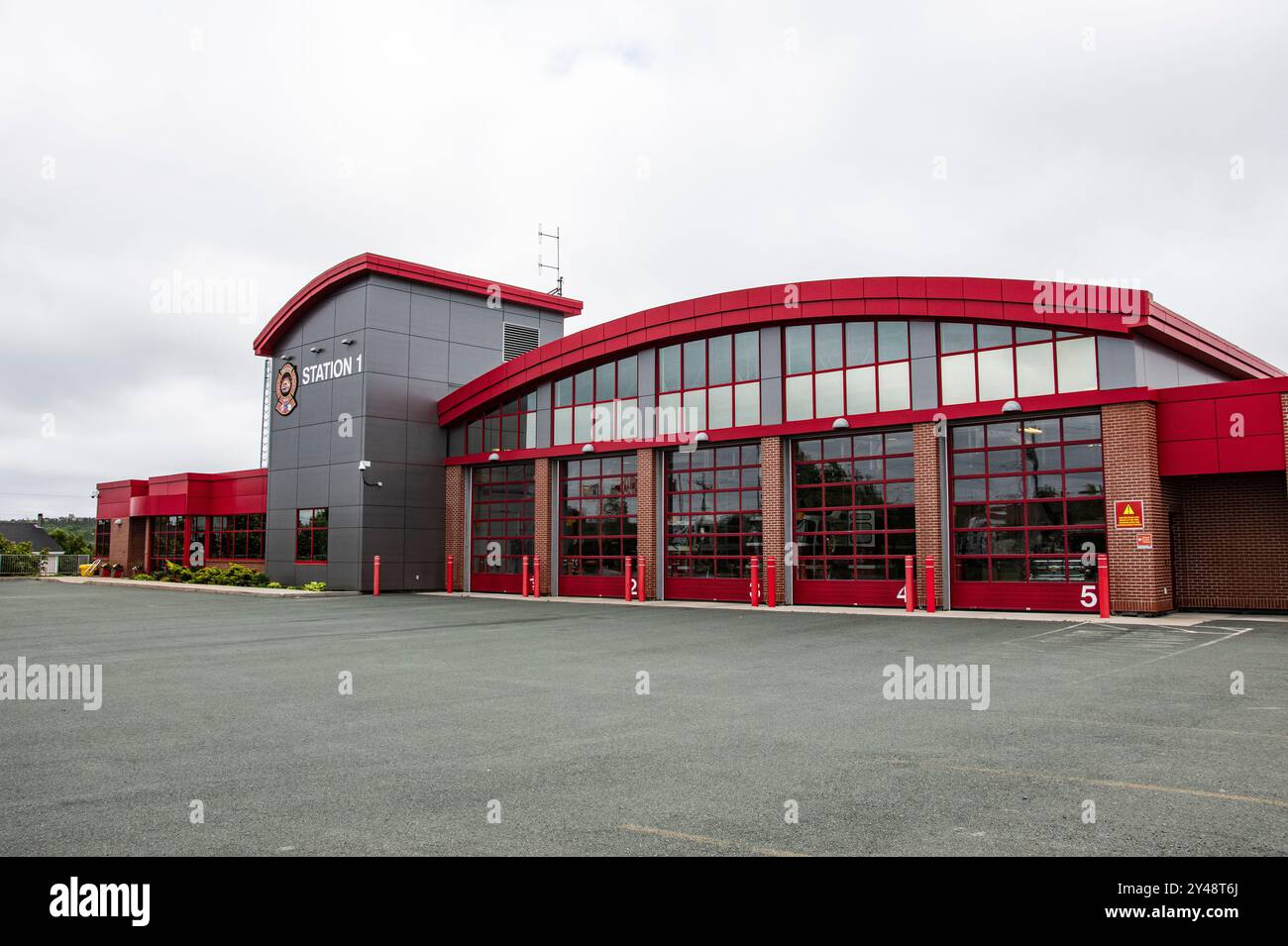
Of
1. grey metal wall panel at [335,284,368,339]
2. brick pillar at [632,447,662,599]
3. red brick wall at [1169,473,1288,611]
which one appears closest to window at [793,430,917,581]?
brick pillar at [632,447,662,599]

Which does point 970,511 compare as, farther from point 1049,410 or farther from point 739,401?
point 739,401

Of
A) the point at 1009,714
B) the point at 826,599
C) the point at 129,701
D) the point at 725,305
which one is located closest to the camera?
the point at 1009,714

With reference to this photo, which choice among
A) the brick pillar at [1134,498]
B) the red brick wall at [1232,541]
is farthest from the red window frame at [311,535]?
the red brick wall at [1232,541]

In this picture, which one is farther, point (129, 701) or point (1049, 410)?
point (1049, 410)

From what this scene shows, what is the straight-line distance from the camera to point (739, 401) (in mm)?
24078

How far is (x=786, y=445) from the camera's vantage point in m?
23.2

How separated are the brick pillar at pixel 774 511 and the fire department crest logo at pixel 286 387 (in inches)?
716

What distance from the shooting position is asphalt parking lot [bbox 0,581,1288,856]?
185 inches

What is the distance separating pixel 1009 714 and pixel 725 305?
17.2 metres

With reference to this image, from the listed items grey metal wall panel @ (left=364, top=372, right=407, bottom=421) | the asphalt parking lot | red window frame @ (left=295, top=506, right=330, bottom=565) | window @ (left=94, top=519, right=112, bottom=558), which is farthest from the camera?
window @ (left=94, top=519, right=112, bottom=558)

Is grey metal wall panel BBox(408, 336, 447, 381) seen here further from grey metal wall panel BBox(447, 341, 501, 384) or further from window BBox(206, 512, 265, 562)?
window BBox(206, 512, 265, 562)

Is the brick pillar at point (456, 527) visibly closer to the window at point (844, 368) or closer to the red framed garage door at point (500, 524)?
the red framed garage door at point (500, 524)

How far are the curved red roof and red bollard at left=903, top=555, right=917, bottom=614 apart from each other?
566cm
